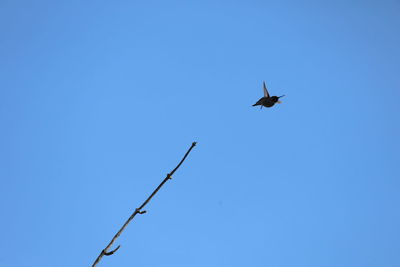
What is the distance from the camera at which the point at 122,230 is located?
12.4 feet

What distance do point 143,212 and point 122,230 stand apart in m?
0.49

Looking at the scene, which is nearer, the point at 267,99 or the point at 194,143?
the point at 194,143

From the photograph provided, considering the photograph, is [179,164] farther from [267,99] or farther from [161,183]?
[267,99]

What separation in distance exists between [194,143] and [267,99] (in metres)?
7.50

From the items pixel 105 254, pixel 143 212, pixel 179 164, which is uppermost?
pixel 179 164

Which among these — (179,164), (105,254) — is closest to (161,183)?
(179,164)

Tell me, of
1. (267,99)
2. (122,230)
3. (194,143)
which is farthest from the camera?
(267,99)

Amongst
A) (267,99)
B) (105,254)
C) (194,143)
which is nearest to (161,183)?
(194,143)

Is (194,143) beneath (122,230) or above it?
above

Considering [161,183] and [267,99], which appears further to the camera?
[267,99]

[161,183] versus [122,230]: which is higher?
[161,183]

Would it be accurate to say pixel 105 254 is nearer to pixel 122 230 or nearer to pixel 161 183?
pixel 122 230

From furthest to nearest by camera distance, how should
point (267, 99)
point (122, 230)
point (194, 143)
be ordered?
1. point (267, 99)
2. point (194, 143)
3. point (122, 230)

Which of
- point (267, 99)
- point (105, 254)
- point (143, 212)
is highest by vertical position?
point (267, 99)
